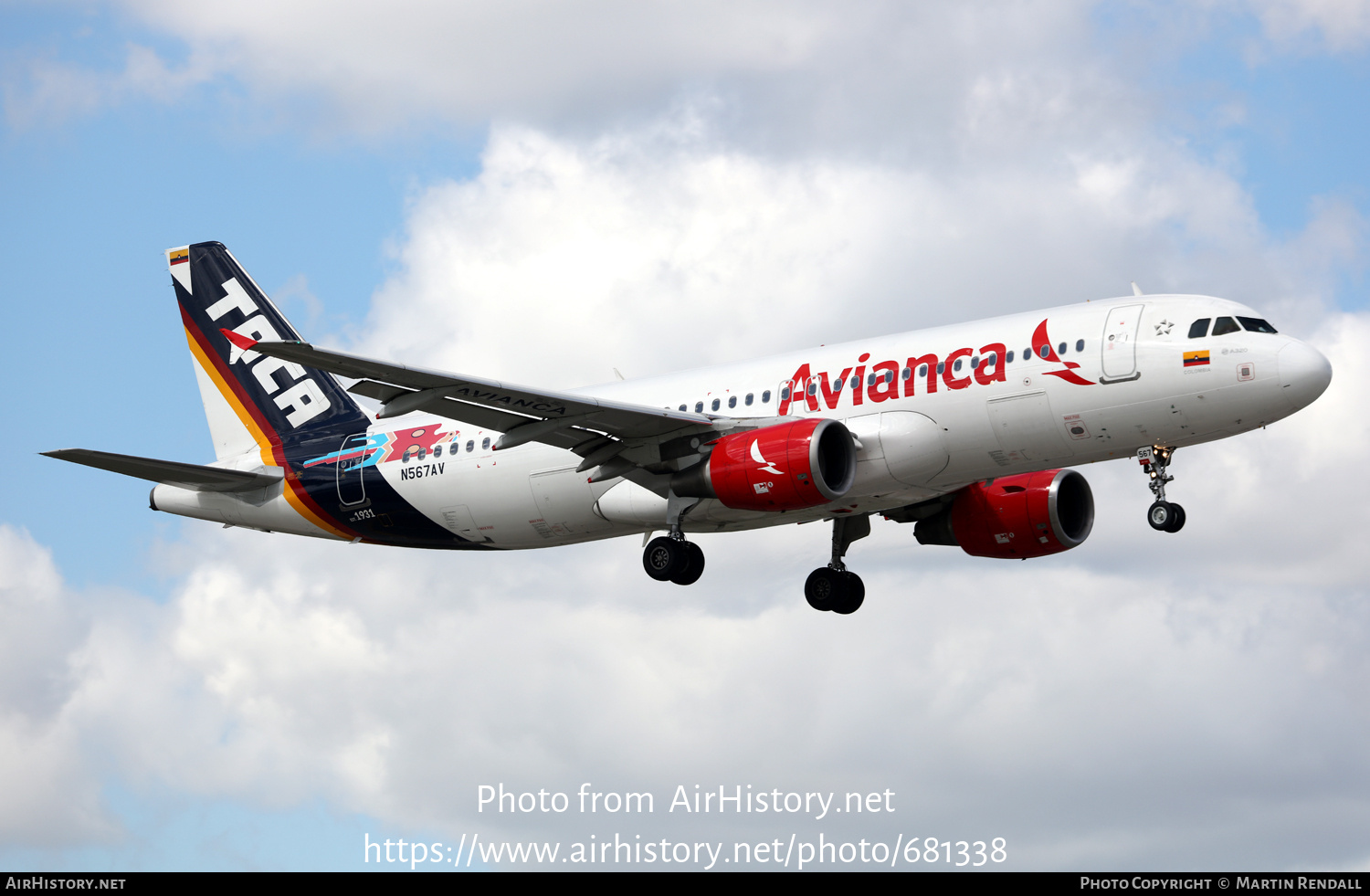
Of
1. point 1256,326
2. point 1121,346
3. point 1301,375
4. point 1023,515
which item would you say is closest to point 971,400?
point 1121,346

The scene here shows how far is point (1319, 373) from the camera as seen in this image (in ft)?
107

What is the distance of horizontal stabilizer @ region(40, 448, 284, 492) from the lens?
126ft

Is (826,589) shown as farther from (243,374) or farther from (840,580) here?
(243,374)

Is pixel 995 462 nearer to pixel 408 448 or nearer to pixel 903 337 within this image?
pixel 903 337

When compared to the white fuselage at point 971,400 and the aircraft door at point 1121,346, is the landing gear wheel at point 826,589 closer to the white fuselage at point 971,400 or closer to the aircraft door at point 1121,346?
the white fuselage at point 971,400

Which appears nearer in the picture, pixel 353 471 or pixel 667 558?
pixel 667 558

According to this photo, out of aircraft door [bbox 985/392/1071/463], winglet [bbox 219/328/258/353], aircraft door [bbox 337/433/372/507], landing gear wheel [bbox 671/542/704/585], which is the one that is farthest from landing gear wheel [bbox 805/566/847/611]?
winglet [bbox 219/328/258/353]

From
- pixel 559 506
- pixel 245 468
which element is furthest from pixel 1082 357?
pixel 245 468

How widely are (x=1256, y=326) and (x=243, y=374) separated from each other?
2709 cm

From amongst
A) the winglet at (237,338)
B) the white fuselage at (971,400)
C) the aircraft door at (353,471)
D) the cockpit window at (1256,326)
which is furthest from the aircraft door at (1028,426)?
the winglet at (237,338)

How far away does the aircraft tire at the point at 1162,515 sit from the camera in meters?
33.7

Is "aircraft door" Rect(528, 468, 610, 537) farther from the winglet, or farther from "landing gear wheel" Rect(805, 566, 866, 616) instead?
the winglet

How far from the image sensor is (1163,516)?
33.8 m

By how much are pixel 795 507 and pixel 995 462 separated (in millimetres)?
4425
